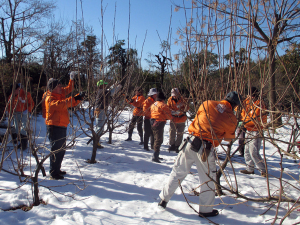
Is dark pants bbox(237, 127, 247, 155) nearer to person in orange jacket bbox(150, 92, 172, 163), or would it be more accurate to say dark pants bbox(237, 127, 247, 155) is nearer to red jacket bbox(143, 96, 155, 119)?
person in orange jacket bbox(150, 92, 172, 163)

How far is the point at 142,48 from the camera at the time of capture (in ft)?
11.1

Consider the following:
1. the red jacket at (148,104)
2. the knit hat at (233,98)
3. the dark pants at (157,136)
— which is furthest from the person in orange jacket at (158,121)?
the knit hat at (233,98)

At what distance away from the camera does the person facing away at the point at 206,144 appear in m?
2.30

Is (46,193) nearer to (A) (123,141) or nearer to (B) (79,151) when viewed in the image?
(B) (79,151)

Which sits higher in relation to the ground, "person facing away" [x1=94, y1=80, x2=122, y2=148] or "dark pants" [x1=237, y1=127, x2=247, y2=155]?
"person facing away" [x1=94, y1=80, x2=122, y2=148]

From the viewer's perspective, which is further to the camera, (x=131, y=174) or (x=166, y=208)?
(x=131, y=174)

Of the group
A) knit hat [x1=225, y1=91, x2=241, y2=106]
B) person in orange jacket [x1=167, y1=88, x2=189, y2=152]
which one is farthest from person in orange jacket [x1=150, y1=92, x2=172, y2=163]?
knit hat [x1=225, y1=91, x2=241, y2=106]

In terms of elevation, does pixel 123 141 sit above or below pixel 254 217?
above

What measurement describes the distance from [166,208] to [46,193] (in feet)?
5.36

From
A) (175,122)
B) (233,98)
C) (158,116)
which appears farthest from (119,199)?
(175,122)

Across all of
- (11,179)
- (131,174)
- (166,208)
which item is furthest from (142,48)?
(11,179)

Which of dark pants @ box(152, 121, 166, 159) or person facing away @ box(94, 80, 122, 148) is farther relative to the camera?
dark pants @ box(152, 121, 166, 159)

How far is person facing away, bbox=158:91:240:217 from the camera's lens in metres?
2.30

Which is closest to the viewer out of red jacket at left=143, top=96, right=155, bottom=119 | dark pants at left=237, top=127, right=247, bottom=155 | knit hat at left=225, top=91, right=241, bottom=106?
dark pants at left=237, top=127, right=247, bottom=155
